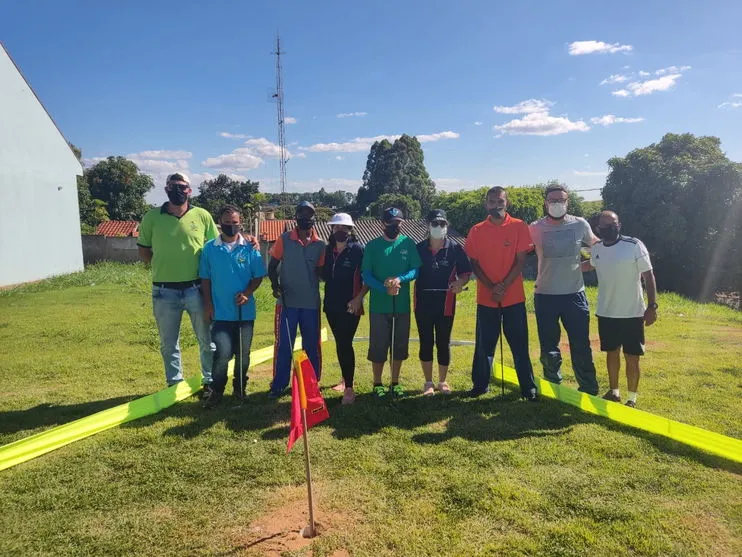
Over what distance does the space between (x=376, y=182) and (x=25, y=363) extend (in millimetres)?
61123

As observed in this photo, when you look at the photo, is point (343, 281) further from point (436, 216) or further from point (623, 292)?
point (623, 292)

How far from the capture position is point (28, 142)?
19.8m

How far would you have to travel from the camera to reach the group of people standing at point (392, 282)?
16.4 ft

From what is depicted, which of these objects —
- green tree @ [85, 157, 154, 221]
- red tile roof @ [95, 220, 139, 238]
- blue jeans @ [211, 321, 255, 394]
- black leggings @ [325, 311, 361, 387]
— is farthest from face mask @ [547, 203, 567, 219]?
green tree @ [85, 157, 154, 221]

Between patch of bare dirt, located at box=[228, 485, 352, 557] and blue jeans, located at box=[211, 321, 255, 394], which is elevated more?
blue jeans, located at box=[211, 321, 255, 394]

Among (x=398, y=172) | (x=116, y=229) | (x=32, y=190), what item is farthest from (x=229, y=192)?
(x=32, y=190)

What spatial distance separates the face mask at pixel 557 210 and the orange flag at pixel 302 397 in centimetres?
310

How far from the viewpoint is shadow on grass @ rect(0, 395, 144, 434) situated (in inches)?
189

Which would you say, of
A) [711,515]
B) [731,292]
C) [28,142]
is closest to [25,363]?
[711,515]

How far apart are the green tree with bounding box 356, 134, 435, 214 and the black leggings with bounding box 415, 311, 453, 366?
60.4 metres

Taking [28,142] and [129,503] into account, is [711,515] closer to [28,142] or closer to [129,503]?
[129,503]

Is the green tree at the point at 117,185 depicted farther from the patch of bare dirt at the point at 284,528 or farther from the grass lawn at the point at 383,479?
the patch of bare dirt at the point at 284,528

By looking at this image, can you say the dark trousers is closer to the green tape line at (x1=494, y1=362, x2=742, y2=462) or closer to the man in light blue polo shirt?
the green tape line at (x1=494, y1=362, x2=742, y2=462)

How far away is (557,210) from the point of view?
16.8ft
